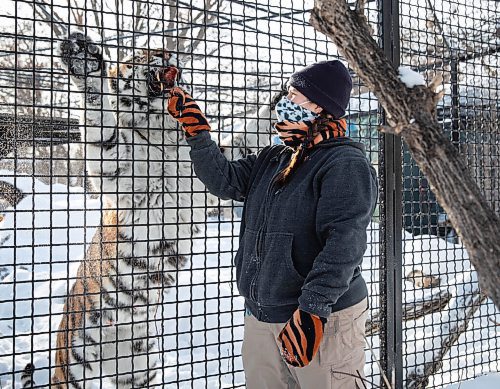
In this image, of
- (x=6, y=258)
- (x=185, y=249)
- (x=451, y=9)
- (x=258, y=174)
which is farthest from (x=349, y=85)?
(x=6, y=258)

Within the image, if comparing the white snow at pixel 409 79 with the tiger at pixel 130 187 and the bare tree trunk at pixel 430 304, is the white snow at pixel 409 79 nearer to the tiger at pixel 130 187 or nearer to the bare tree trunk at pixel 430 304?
the tiger at pixel 130 187

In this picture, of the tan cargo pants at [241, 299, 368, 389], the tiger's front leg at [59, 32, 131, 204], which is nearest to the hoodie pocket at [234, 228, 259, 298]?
the tan cargo pants at [241, 299, 368, 389]

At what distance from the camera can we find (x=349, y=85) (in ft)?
6.72

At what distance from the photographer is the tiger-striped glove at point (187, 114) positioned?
2.27m

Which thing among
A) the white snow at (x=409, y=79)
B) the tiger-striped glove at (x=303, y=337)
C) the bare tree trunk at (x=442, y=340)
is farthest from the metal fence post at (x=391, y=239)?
the white snow at (x=409, y=79)

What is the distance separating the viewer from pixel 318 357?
1875 millimetres

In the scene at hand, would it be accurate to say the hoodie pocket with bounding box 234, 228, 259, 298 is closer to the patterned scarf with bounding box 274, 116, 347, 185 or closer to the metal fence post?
the patterned scarf with bounding box 274, 116, 347, 185

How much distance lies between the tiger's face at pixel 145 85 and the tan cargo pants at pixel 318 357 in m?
1.23

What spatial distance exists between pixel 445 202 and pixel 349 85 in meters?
1.15

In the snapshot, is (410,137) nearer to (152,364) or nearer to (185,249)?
(185,249)

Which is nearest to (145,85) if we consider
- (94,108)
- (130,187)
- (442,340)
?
(94,108)

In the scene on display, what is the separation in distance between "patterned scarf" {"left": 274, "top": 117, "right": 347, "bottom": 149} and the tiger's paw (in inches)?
38.8

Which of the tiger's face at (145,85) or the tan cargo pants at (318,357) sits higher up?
the tiger's face at (145,85)

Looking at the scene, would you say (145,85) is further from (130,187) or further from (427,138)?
(427,138)
